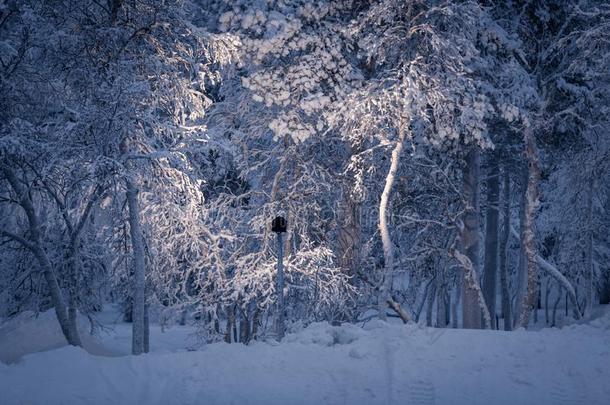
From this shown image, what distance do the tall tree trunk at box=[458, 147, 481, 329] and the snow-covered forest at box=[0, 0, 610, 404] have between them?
59mm

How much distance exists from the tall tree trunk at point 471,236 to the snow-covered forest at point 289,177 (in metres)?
0.06

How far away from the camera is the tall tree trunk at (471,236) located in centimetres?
1331

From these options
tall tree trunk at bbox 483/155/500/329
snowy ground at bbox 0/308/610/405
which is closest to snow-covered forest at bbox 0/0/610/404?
snowy ground at bbox 0/308/610/405

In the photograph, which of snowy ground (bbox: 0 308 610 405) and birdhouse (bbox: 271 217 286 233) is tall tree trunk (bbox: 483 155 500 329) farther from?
birdhouse (bbox: 271 217 286 233)

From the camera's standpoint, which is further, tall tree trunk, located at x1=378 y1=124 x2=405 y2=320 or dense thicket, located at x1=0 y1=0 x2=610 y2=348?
tall tree trunk, located at x1=378 y1=124 x2=405 y2=320

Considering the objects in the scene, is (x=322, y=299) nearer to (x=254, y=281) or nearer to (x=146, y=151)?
(x=254, y=281)

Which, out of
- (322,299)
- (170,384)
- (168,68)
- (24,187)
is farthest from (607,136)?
(24,187)

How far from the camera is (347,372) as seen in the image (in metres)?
7.16

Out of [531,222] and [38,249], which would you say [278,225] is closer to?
[38,249]

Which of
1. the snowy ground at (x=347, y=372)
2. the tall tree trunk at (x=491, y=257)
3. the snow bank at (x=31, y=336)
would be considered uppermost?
the tall tree trunk at (x=491, y=257)

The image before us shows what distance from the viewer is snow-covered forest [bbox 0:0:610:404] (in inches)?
283

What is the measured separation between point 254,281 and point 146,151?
11.7ft

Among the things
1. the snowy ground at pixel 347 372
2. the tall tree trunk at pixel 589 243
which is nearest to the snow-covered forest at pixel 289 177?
the snowy ground at pixel 347 372

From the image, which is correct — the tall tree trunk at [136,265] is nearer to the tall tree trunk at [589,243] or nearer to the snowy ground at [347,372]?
the snowy ground at [347,372]
